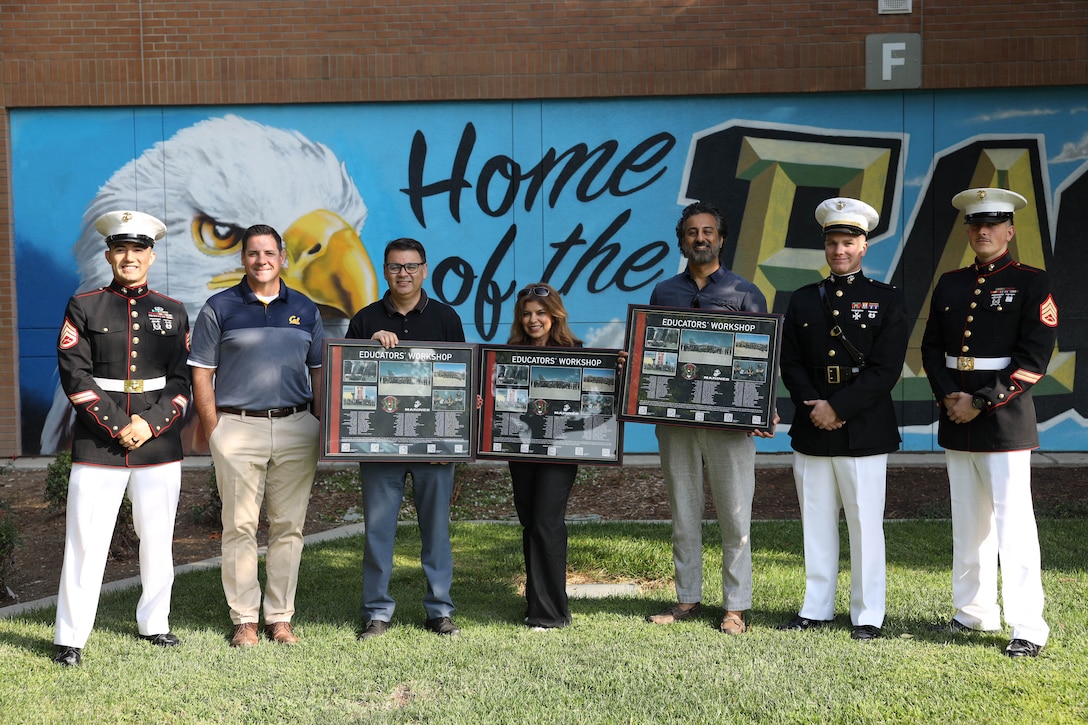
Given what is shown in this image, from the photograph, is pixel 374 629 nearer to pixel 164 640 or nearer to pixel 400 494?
pixel 400 494

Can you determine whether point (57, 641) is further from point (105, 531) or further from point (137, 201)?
point (137, 201)

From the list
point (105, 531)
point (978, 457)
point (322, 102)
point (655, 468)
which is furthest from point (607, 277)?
point (105, 531)

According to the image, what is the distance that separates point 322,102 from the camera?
1069cm

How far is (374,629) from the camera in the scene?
5312 mm

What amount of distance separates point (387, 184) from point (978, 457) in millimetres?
7444

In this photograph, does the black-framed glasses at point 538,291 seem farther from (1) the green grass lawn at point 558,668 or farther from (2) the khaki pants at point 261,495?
(1) the green grass lawn at point 558,668

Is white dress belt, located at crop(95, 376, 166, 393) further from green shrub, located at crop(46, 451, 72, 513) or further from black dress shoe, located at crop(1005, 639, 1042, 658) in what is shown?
black dress shoe, located at crop(1005, 639, 1042, 658)

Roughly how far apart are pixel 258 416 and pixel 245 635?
3.87ft

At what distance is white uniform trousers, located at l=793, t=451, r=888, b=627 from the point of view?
5.20 meters

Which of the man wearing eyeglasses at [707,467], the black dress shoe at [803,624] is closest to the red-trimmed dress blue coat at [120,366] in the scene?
the man wearing eyeglasses at [707,467]

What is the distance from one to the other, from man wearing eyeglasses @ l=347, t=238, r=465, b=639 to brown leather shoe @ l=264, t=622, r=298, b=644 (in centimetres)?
37

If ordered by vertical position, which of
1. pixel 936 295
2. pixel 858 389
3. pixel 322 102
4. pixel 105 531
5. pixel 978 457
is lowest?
pixel 105 531

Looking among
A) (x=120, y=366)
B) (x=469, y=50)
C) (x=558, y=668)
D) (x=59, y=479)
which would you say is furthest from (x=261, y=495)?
(x=469, y=50)

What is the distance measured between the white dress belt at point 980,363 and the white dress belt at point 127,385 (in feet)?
14.1
